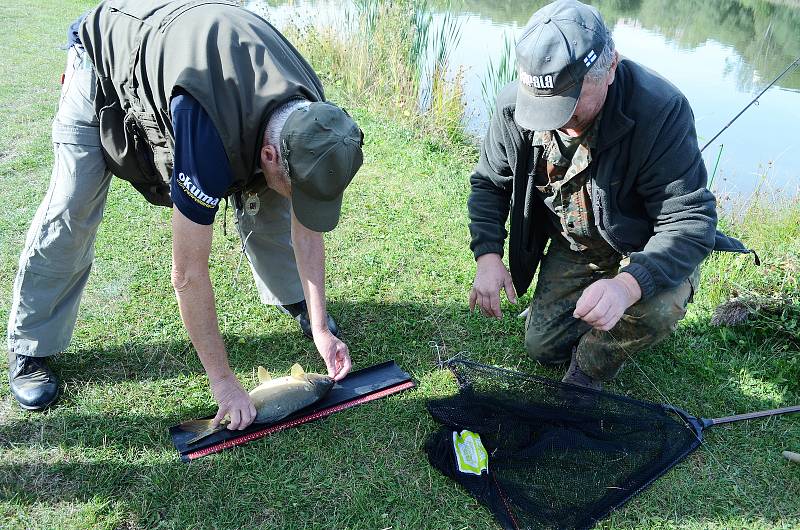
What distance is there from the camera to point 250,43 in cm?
208

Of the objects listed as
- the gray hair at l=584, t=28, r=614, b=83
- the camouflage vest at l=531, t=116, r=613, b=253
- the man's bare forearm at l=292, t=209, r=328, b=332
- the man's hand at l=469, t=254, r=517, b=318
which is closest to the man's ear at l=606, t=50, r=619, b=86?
the gray hair at l=584, t=28, r=614, b=83

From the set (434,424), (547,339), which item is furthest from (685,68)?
(434,424)

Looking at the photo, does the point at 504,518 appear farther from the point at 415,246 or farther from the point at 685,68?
the point at 685,68

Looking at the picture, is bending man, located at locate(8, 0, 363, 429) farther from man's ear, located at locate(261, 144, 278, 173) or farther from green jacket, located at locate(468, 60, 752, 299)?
green jacket, located at locate(468, 60, 752, 299)

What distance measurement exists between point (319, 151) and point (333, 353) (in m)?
1.14

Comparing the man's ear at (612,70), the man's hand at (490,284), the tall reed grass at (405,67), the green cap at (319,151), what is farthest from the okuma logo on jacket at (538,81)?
the tall reed grass at (405,67)

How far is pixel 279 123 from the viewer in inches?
80.1

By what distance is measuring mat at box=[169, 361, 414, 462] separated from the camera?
2598 millimetres

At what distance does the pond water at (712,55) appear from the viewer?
659 centimetres

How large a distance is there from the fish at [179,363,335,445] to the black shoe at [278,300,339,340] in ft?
1.66

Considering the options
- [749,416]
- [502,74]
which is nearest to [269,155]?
[749,416]

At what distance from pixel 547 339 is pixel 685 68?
311 inches

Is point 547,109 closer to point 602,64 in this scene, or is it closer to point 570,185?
point 602,64

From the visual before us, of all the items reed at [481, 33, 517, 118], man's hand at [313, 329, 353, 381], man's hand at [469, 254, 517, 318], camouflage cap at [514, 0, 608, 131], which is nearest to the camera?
camouflage cap at [514, 0, 608, 131]
